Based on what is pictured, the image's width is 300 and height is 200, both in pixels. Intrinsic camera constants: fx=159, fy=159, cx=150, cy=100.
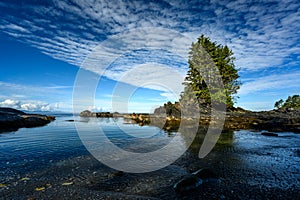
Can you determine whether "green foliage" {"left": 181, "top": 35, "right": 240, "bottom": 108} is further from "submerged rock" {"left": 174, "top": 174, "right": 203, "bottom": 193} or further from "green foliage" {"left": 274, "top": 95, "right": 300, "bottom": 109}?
"green foliage" {"left": 274, "top": 95, "right": 300, "bottom": 109}

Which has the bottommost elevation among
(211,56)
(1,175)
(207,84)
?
(1,175)

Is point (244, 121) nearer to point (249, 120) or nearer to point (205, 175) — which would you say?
point (249, 120)

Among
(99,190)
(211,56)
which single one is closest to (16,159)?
(99,190)

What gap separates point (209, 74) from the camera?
47594 mm

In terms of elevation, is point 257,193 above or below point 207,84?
below

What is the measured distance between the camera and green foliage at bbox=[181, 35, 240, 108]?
154ft

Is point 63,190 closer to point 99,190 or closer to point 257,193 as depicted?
point 99,190

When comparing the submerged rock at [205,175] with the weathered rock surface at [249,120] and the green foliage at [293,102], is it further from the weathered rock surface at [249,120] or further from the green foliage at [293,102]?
the green foliage at [293,102]

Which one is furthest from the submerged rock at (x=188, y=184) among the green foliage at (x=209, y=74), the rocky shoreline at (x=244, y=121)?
→ the green foliage at (x=209, y=74)

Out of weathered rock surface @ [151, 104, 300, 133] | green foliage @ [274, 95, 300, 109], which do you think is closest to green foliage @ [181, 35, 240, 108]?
weathered rock surface @ [151, 104, 300, 133]

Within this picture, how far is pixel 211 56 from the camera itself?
50.1 meters

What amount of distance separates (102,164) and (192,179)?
6197mm

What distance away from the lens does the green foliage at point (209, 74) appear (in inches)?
1847

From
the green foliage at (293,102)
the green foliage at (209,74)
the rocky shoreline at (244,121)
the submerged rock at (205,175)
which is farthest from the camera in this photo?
the green foliage at (293,102)
